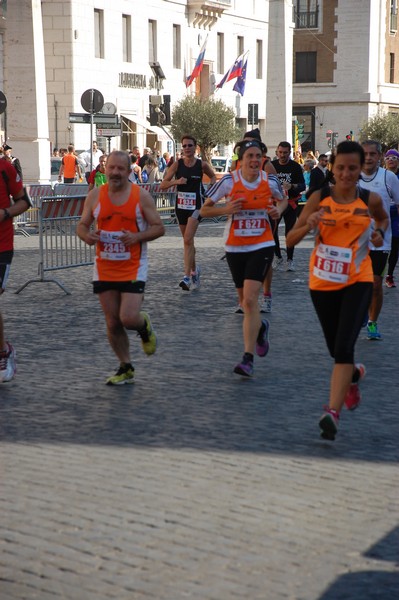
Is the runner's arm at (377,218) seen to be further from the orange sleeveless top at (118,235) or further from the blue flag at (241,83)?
the blue flag at (241,83)

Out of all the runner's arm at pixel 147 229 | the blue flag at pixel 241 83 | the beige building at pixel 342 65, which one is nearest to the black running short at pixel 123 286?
the runner's arm at pixel 147 229

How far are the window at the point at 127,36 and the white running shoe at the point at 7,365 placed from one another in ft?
140

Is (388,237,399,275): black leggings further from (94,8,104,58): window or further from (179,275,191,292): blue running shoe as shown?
(94,8,104,58): window

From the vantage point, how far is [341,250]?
7332 millimetres

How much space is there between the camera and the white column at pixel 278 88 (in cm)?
5056

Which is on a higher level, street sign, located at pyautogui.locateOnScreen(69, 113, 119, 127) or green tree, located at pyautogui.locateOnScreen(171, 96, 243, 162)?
street sign, located at pyautogui.locateOnScreen(69, 113, 119, 127)

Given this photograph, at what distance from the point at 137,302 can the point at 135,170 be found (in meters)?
28.2

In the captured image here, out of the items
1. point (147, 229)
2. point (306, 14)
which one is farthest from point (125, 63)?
point (147, 229)

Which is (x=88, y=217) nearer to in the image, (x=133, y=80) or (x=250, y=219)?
(x=250, y=219)

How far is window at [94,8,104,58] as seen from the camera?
48.4m

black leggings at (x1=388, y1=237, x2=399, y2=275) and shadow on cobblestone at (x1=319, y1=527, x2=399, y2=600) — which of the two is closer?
shadow on cobblestone at (x1=319, y1=527, x2=399, y2=600)

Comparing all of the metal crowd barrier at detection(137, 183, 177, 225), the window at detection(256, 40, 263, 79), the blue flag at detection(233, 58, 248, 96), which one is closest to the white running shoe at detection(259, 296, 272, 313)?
the metal crowd barrier at detection(137, 183, 177, 225)

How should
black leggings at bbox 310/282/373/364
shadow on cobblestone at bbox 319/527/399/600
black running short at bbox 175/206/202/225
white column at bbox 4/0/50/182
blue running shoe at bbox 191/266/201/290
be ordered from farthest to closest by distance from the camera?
white column at bbox 4/0/50/182, black running short at bbox 175/206/202/225, blue running shoe at bbox 191/266/201/290, black leggings at bbox 310/282/373/364, shadow on cobblestone at bbox 319/527/399/600

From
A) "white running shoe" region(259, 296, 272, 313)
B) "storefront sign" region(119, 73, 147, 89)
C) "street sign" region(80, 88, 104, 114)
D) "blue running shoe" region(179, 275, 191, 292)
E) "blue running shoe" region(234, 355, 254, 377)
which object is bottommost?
"blue running shoe" region(179, 275, 191, 292)
